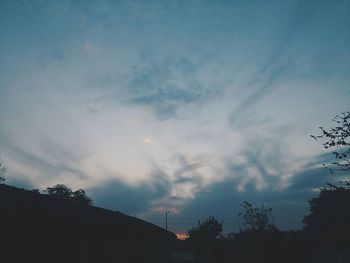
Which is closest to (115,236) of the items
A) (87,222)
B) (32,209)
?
(87,222)

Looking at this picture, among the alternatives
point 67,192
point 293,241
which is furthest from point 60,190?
point 293,241

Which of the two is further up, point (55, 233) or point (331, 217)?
point (331, 217)

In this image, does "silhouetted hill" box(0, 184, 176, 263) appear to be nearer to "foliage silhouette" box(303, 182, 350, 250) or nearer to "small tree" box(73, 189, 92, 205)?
"foliage silhouette" box(303, 182, 350, 250)

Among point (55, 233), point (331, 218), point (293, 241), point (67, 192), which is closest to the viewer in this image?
point (55, 233)

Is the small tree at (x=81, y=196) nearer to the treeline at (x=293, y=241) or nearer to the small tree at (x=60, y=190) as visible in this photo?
the small tree at (x=60, y=190)

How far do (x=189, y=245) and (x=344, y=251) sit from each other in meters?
25.3

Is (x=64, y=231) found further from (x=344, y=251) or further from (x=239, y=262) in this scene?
(x=344, y=251)

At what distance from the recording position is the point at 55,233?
53.8 ft

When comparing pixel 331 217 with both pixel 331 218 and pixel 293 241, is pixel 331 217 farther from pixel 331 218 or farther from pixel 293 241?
pixel 293 241

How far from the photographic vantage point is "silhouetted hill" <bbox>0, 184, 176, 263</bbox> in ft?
48.3

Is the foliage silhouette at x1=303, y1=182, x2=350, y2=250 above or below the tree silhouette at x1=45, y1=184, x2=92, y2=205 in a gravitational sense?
below

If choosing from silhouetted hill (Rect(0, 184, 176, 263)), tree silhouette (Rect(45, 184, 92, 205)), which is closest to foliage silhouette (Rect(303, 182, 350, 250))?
silhouetted hill (Rect(0, 184, 176, 263))

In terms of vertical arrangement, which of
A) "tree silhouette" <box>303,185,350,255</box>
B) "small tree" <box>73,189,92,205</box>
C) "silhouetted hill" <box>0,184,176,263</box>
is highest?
"small tree" <box>73,189,92,205</box>

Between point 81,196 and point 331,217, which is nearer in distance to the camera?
point 331,217
